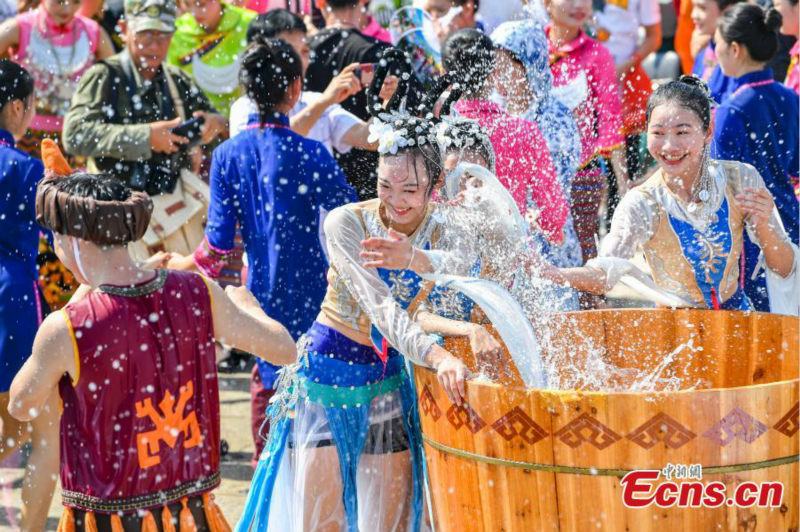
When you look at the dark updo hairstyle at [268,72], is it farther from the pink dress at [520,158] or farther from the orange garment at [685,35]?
the orange garment at [685,35]

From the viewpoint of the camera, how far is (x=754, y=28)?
539 centimetres

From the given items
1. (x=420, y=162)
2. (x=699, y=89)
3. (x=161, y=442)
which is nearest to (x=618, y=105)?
(x=699, y=89)

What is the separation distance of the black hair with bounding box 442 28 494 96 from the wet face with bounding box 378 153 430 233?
1446 millimetres

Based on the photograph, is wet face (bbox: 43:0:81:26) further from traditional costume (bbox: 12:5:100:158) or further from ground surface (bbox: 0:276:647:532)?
ground surface (bbox: 0:276:647:532)

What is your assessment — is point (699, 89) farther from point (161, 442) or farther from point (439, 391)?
point (161, 442)

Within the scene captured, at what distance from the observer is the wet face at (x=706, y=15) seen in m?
7.46

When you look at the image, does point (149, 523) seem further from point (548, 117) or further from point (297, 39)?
point (297, 39)

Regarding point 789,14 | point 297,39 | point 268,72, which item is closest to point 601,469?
point 268,72

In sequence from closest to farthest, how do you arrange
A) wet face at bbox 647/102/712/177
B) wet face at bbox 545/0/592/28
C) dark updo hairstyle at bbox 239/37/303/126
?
1. wet face at bbox 647/102/712/177
2. dark updo hairstyle at bbox 239/37/303/126
3. wet face at bbox 545/0/592/28

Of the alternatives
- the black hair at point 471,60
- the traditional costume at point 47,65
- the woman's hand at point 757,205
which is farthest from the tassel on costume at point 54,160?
the traditional costume at point 47,65

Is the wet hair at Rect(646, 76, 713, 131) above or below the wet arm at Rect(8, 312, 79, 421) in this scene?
above

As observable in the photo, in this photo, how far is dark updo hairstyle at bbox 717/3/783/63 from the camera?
17.5 feet

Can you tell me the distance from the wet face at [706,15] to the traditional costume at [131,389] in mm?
5572

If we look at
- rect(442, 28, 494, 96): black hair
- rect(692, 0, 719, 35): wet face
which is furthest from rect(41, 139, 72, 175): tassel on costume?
rect(692, 0, 719, 35): wet face
